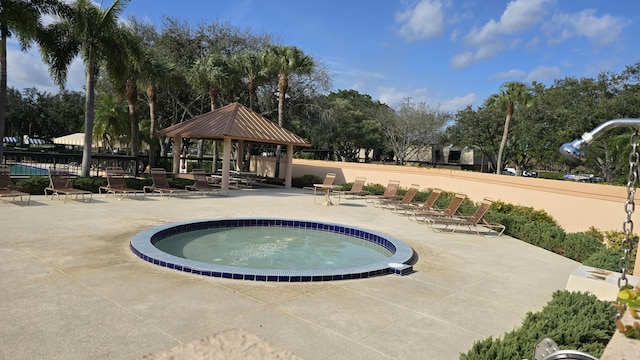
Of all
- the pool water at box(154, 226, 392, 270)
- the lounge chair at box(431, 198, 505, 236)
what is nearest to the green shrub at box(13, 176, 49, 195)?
the pool water at box(154, 226, 392, 270)

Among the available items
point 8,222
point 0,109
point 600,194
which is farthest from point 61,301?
point 0,109

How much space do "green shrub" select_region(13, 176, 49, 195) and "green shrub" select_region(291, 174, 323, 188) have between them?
12.2m

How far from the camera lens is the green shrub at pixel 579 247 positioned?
29.7ft

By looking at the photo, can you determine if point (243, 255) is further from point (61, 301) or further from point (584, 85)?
point (584, 85)

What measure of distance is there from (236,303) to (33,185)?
12.1m

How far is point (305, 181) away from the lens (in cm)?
2311

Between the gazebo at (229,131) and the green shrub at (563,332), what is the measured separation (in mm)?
15929

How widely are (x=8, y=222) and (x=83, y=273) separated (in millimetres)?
4784

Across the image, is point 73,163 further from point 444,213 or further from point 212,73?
point 444,213

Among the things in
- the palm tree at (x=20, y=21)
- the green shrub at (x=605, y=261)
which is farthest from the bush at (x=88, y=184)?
the green shrub at (x=605, y=261)

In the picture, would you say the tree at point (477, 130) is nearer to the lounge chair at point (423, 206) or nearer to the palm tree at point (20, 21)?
the lounge chair at point (423, 206)

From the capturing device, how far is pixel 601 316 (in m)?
4.00

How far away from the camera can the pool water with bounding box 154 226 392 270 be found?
8.23 m

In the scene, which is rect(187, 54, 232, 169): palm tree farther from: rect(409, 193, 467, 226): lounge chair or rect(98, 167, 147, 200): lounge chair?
rect(409, 193, 467, 226): lounge chair
